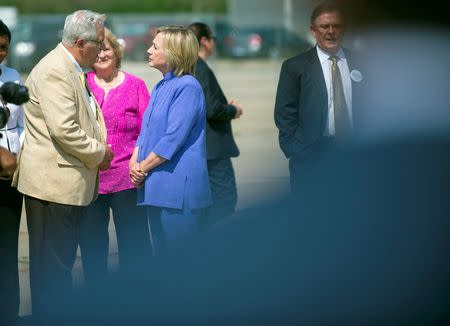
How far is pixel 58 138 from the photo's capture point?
12.4 feet

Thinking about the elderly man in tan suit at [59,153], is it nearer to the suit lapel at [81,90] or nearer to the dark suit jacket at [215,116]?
the suit lapel at [81,90]

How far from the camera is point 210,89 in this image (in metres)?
5.42

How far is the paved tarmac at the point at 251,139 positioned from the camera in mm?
3260

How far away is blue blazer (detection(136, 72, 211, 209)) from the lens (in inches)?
157

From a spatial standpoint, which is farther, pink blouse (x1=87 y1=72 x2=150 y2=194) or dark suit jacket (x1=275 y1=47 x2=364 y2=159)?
pink blouse (x1=87 y1=72 x2=150 y2=194)

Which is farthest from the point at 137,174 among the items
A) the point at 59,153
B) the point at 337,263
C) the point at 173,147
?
the point at 337,263

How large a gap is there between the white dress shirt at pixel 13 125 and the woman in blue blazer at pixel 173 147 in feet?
1.69

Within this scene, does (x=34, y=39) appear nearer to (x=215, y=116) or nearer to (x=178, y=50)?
(x=215, y=116)

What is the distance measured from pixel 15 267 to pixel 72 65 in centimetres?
93

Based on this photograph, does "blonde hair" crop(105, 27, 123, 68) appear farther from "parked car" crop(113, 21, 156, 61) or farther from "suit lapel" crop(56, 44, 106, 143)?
"parked car" crop(113, 21, 156, 61)

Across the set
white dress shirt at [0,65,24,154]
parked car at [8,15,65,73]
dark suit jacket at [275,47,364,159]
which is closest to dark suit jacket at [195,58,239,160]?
dark suit jacket at [275,47,364,159]

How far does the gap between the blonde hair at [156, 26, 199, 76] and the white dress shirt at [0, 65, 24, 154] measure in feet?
2.16

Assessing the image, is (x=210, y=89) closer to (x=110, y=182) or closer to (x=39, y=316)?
(x=110, y=182)

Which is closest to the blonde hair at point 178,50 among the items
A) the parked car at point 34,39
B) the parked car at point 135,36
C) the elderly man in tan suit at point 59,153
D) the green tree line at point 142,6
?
the elderly man in tan suit at point 59,153
